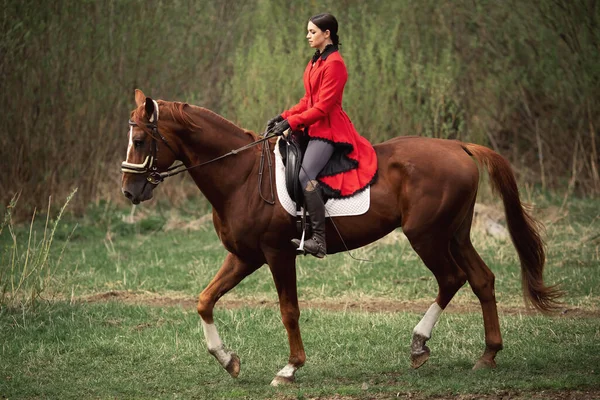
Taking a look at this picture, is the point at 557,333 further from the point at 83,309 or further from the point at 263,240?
the point at 83,309

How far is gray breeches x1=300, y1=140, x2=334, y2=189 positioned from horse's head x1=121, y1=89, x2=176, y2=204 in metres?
1.07

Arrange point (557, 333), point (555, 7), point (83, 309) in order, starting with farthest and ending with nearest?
point (555, 7), point (83, 309), point (557, 333)

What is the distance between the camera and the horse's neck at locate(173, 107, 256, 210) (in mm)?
6707

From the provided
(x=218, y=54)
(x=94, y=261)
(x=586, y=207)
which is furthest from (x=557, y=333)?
(x=218, y=54)

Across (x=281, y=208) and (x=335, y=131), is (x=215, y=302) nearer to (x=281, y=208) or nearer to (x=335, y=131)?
(x=281, y=208)

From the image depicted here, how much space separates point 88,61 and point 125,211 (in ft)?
9.39

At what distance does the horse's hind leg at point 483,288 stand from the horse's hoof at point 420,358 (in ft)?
1.25

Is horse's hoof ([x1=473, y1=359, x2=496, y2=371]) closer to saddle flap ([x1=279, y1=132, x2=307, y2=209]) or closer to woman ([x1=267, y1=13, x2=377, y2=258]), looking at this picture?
woman ([x1=267, y1=13, x2=377, y2=258])

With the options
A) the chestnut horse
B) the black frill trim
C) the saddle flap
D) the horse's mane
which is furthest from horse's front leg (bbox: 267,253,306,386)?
the horse's mane

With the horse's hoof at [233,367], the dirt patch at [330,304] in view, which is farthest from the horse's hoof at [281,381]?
the dirt patch at [330,304]

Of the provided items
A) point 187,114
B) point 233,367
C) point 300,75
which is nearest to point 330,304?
point 233,367

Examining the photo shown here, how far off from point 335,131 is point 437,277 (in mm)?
1375

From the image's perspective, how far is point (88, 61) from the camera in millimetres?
15422

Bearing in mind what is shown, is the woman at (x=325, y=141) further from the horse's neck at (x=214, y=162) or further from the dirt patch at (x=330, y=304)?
the dirt patch at (x=330, y=304)
